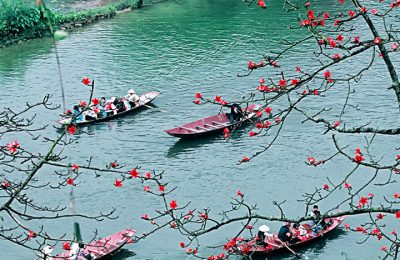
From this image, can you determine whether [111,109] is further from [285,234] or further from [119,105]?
[285,234]

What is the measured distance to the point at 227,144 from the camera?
29.8m

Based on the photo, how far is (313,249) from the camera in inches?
875

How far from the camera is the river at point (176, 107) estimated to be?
24.9 metres

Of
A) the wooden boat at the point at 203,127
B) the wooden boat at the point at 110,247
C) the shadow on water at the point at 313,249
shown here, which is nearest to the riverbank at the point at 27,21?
the wooden boat at the point at 203,127

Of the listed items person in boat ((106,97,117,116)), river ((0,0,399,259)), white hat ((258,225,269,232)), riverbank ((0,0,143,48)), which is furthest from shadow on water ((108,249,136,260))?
riverbank ((0,0,143,48))

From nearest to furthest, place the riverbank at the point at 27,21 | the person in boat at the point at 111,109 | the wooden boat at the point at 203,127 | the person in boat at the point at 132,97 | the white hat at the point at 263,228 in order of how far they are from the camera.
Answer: the white hat at the point at 263,228 < the wooden boat at the point at 203,127 < the person in boat at the point at 111,109 < the person in boat at the point at 132,97 < the riverbank at the point at 27,21

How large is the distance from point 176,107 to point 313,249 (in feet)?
43.9

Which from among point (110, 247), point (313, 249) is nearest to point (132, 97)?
point (110, 247)

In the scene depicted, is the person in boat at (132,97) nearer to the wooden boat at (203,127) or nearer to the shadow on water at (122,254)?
the wooden boat at (203,127)

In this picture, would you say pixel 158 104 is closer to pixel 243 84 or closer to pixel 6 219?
pixel 243 84

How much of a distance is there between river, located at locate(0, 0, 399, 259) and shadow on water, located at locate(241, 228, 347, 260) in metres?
0.05

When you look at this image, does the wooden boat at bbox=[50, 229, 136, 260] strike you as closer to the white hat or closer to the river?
the river

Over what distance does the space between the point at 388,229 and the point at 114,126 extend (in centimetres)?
1440

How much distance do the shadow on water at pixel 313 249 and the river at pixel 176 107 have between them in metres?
→ 0.05
